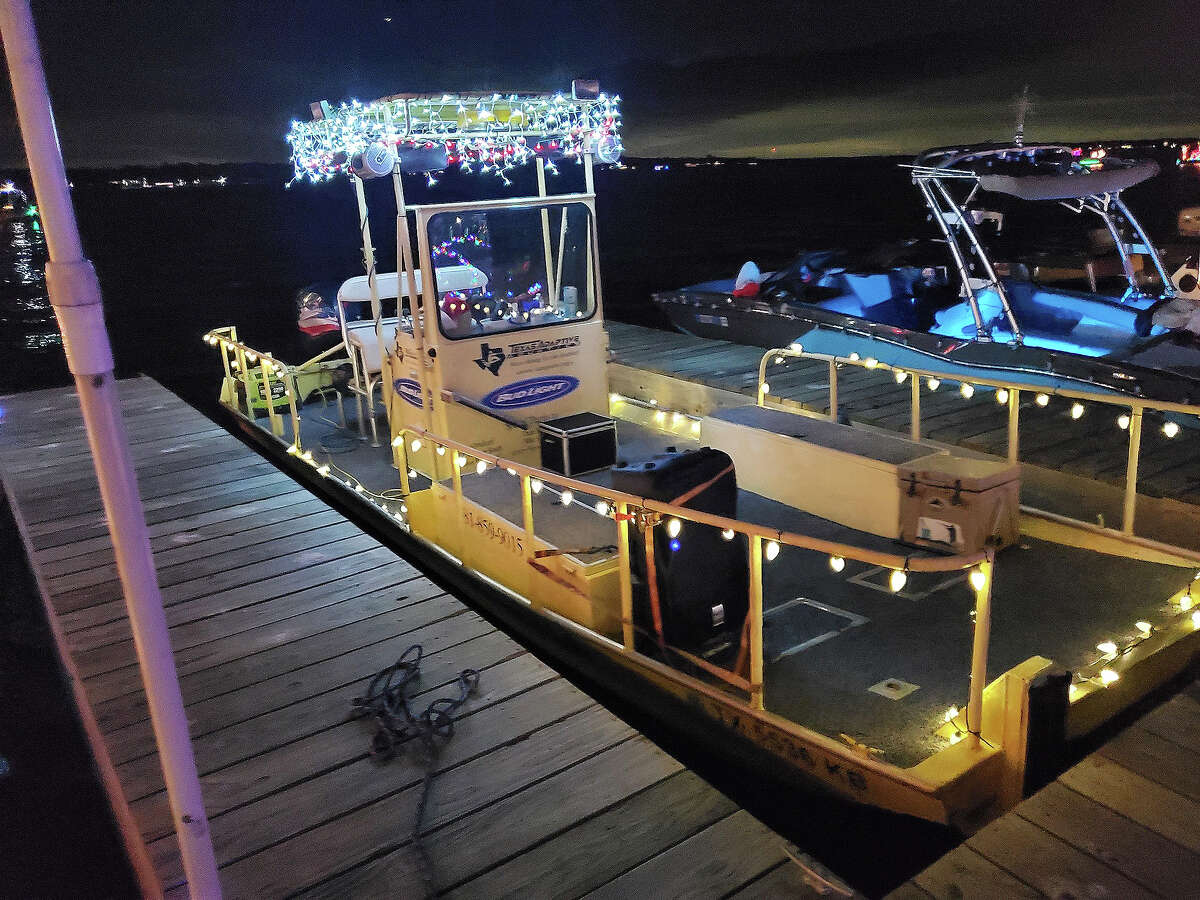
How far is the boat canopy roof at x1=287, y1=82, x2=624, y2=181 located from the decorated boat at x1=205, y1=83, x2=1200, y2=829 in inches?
0.9

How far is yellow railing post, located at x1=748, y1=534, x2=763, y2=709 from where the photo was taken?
3.28 metres

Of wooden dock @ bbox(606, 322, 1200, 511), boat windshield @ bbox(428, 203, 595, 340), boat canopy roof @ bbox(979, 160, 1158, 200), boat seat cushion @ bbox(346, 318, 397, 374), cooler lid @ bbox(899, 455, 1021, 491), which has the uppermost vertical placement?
boat canopy roof @ bbox(979, 160, 1158, 200)

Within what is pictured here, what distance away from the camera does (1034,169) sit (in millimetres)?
7523

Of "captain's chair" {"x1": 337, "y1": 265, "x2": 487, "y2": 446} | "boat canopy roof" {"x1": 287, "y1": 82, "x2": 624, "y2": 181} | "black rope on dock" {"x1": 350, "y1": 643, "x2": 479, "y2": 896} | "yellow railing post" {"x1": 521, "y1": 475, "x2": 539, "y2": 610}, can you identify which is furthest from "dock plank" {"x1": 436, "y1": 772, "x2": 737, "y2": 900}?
"captain's chair" {"x1": 337, "y1": 265, "x2": 487, "y2": 446}

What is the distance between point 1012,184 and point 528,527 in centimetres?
536

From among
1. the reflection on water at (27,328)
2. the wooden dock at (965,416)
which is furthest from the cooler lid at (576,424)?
the reflection on water at (27,328)

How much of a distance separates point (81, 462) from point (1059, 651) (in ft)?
24.8

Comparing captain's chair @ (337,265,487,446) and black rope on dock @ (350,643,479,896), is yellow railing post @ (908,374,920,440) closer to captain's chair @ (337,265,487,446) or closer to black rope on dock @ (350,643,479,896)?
black rope on dock @ (350,643,479,896)

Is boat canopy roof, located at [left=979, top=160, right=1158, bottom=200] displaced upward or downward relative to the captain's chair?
upward

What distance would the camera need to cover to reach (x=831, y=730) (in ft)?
11.9

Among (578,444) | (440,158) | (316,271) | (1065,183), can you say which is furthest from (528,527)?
(316,271)

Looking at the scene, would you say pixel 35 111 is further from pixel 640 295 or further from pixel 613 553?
pixel 640 295

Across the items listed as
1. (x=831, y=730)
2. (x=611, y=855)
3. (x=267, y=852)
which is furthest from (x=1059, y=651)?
(x=267, y=852)

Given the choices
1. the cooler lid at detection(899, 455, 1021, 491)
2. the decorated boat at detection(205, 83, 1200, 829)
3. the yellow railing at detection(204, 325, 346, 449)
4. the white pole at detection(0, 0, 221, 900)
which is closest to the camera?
the white pole at detection(0, 0, 221, 900)
